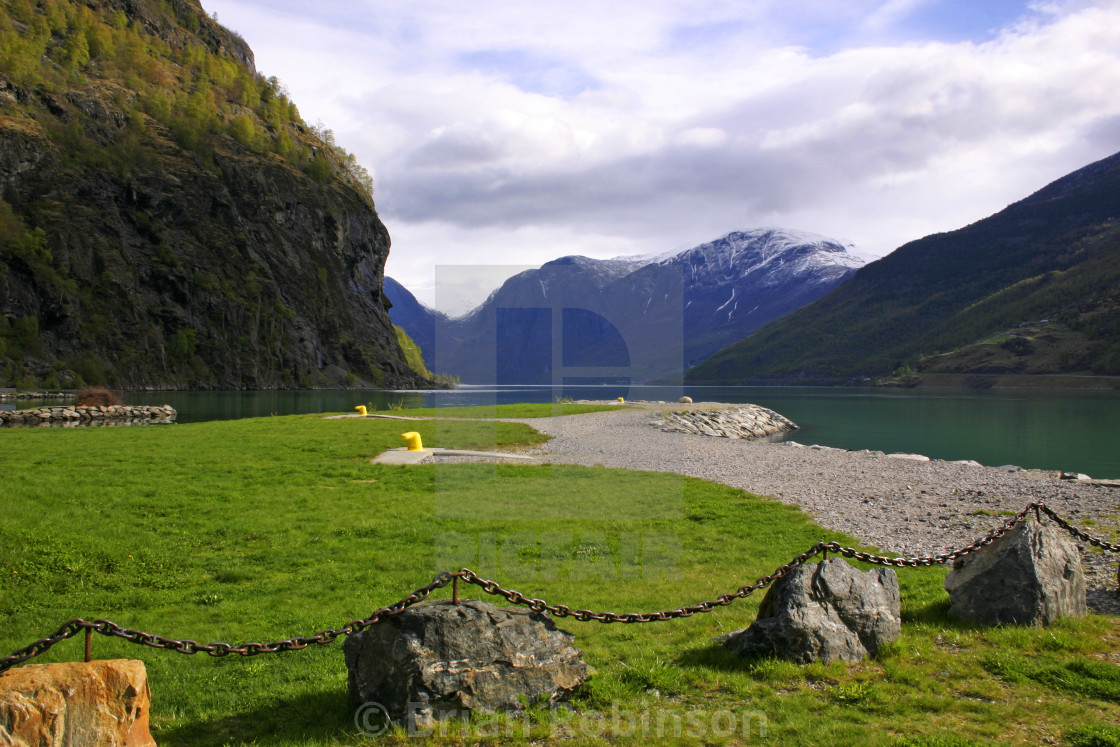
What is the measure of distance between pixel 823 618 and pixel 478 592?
4.91 meters

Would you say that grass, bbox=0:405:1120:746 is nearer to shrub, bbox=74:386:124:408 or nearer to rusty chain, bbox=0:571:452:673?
rusty chain, bbox=0:571:452:673

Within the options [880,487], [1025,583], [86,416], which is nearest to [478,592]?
[1025,583]

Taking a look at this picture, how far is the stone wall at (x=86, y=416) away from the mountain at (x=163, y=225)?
52.9m

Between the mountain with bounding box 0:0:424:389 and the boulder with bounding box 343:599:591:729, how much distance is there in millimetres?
101000

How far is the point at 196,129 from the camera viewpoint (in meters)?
127

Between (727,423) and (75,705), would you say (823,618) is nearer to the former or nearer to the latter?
(75,705)

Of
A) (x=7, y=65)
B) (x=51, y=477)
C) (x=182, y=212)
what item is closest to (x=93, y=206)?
(x=182, y=212)

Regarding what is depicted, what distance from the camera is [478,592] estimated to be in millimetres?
9695

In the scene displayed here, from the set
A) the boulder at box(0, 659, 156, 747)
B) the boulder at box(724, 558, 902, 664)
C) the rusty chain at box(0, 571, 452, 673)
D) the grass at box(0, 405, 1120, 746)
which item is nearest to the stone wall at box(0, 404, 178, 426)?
the grass at box(0, 405, 1120, 746)

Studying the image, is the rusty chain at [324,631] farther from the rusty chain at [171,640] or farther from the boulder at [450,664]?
the boulder at [450,664]

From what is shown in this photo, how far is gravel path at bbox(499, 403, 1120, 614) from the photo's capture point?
13062 mm

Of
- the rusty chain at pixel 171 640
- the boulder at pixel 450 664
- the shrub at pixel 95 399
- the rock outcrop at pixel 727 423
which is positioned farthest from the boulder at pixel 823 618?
the shrub at pixel 95 399

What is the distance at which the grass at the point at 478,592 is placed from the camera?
5598mm

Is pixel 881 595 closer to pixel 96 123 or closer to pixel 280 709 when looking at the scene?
pixel 280 709
